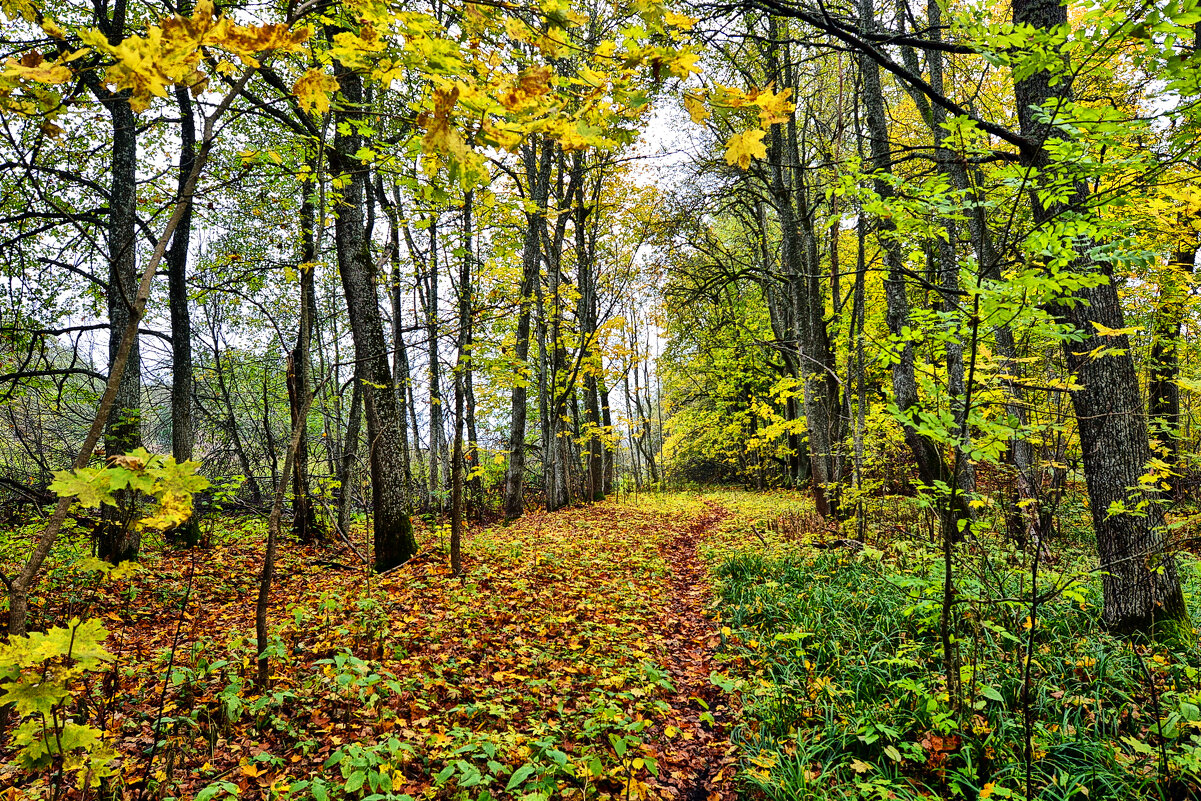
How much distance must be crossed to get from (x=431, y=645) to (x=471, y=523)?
6889 millimetres

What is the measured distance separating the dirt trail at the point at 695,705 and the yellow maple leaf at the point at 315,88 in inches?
150

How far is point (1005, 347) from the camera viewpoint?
8711 millimetres

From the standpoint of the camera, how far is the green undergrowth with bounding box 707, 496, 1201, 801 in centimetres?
264

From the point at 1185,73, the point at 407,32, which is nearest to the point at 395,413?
the point at 407,32

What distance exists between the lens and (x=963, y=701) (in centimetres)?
306

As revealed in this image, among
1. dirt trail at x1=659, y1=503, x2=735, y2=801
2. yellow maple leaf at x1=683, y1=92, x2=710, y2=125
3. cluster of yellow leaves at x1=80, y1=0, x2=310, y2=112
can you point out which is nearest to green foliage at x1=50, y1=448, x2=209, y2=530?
cluster of yellow leaves at x1=80, y1=0, x2=310, y2=112

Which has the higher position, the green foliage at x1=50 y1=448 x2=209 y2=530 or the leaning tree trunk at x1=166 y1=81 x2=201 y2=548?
the leaning tree trunk at x1=166 y1=81 x2=201 y2=548

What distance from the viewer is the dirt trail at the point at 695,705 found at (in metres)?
3.07

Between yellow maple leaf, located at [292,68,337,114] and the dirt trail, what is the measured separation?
3816mm

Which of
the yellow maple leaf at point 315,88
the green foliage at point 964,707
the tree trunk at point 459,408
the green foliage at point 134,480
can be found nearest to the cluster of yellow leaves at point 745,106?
the yellow maple leaf at point 315,88

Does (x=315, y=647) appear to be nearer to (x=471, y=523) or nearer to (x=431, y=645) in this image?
(x=431, y=645)

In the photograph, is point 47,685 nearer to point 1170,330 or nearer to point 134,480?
point 134,480

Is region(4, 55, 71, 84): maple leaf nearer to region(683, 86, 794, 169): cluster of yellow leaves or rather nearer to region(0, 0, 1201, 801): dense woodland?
region(0, 0, 1201, 801): dense woodland

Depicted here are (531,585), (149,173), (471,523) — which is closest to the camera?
(531,585)
